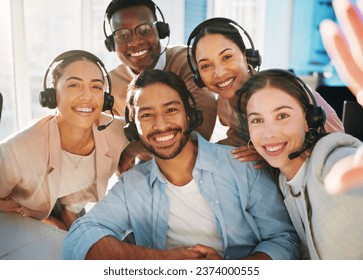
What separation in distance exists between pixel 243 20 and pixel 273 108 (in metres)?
0.29

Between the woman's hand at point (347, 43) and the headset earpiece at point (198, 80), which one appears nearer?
the woman's hand at point (347, 43)

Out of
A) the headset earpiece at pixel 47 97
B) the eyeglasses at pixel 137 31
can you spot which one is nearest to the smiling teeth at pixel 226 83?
the eyeglasses at pixel 137 31

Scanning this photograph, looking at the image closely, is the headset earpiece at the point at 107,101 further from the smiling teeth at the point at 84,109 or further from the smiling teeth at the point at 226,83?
the smiling teeth at the point at 226,83

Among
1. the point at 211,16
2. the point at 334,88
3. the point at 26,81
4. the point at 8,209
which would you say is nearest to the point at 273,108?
the point at 334,88

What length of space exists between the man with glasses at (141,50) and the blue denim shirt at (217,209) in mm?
145

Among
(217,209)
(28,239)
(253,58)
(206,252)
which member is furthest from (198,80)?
(28,239)

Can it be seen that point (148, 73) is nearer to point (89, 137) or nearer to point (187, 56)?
point (187, 56)

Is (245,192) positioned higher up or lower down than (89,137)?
lower down

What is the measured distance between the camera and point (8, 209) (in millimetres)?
1515

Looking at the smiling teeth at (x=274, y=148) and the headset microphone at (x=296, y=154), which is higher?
Result: the smiling teeth at (x=274, y=148)

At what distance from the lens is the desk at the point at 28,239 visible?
4.88 ft

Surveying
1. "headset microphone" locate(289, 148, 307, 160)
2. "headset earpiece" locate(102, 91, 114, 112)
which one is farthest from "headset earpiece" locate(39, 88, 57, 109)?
"headset microphone" locate(289, 148, 307, 160)
